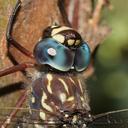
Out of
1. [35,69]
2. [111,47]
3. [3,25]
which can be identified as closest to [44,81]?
[35,69]

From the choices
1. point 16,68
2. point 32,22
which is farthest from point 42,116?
point 32,22

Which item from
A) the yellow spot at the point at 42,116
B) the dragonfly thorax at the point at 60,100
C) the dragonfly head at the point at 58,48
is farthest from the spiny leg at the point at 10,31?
the yellow spot at the point at 42,116

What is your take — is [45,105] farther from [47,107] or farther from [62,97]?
[62,97]

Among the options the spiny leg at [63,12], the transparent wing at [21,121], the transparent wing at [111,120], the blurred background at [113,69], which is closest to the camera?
the transparent wing at [21,121]

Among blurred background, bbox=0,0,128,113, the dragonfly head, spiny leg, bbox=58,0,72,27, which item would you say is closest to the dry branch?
spiny leg, bbox=58,0,72,27

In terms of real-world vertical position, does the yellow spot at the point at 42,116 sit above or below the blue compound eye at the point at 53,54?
below

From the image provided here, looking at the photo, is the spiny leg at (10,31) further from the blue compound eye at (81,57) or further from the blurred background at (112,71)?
the blurred background at (112,71)

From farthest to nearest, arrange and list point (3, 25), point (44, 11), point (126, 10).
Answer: point (126, 10)
point (44, 11)
point (3, 25)

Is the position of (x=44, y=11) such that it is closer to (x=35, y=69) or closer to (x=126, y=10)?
(x=35, y=69)

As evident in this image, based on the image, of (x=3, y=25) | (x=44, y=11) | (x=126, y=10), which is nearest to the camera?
(x=3, y=25)
